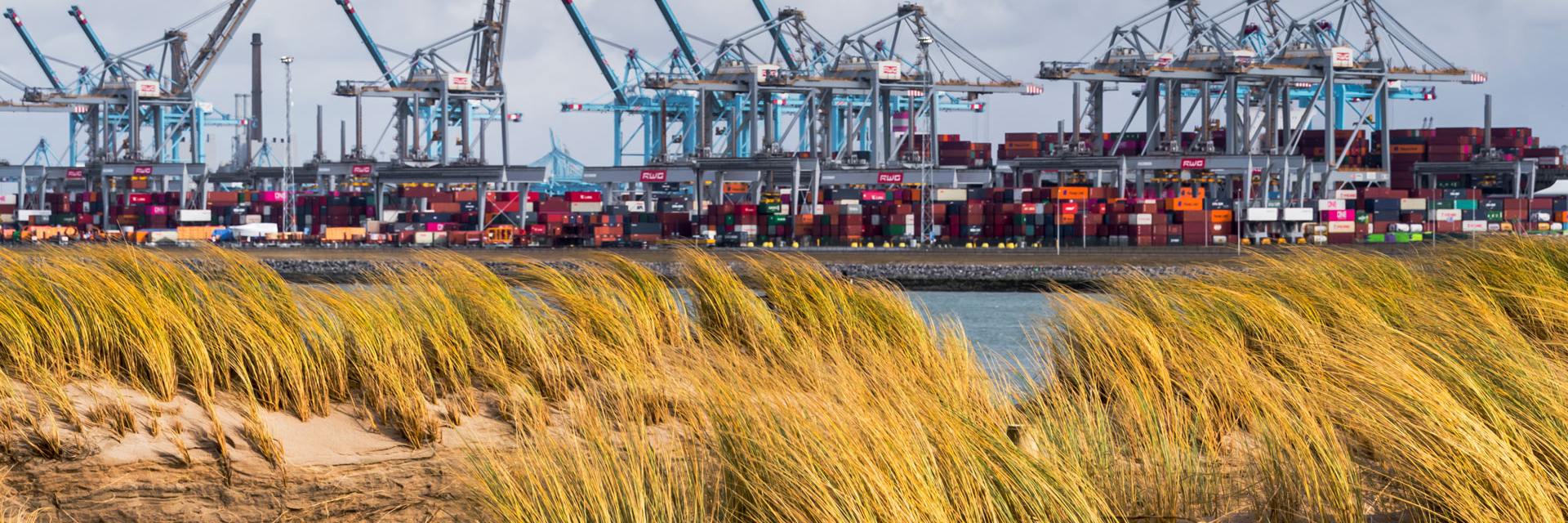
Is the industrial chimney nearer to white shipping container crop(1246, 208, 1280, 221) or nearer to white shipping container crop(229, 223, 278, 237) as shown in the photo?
white shipping container crop(229, 223, 278, 237)

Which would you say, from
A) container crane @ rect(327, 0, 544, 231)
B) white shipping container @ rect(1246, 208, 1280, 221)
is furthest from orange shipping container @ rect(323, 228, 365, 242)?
white shipping container @ rect(1246, 208, 1280, 221)

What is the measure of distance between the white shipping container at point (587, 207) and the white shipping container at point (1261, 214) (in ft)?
107

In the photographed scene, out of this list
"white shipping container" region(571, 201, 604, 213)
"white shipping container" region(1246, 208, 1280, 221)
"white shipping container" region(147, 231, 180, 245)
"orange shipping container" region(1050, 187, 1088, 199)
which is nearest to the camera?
"white shipping container" region(1246, 208, 1280, 221)

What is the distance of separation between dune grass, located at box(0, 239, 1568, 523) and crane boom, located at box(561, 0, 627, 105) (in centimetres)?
8683

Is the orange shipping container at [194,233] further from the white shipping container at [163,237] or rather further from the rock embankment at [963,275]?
the rock embankment at [963,275]

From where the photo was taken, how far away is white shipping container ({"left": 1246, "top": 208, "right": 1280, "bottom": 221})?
5694 cm

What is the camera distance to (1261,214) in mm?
57281

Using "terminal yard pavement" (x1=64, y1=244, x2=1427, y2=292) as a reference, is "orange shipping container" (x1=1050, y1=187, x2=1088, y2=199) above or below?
above

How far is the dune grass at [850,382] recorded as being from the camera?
422 centimetres

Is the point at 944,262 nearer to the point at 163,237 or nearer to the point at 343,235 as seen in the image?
the point at 343,235

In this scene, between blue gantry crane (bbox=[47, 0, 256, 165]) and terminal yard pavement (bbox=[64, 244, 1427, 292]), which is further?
blue gantry crane (bbox=[47, 0, 256, 165])

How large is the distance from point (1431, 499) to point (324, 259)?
4712 cm

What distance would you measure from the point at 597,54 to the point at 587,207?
32.6m

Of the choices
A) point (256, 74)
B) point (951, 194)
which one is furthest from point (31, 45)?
point (951, 194)
